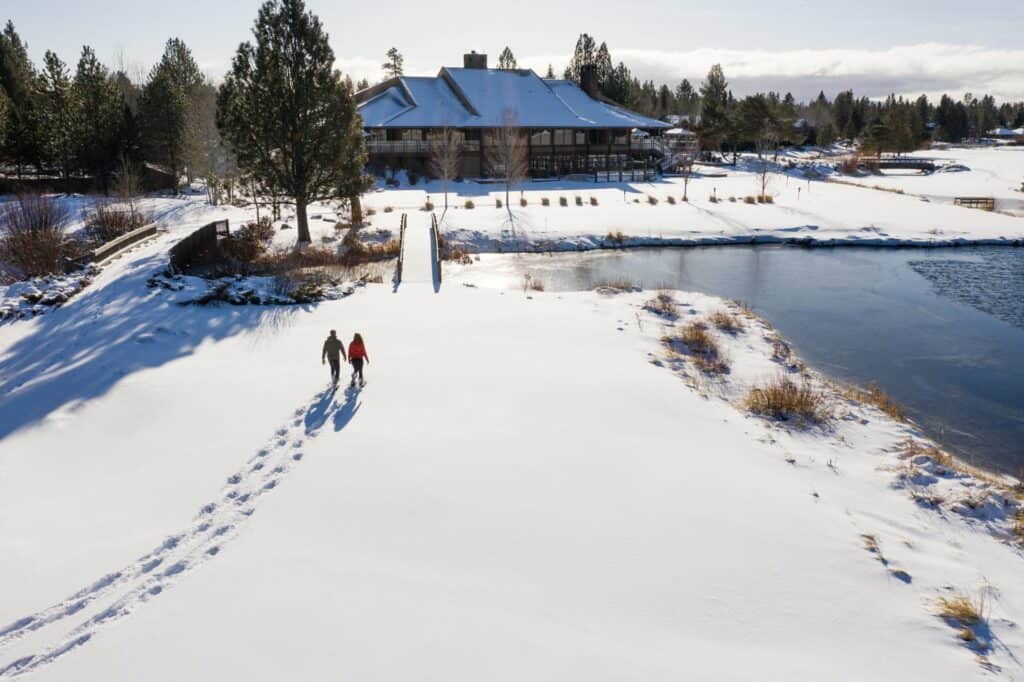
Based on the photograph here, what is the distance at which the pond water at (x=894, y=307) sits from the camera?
45.2 ft

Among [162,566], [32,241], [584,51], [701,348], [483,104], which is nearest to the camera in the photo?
[162,566]

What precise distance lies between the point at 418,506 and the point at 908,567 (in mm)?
6061

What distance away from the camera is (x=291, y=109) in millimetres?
25875

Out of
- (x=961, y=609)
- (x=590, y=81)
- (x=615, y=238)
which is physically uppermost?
(x=590, y=81)

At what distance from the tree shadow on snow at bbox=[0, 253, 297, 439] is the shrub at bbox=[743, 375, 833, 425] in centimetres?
1157

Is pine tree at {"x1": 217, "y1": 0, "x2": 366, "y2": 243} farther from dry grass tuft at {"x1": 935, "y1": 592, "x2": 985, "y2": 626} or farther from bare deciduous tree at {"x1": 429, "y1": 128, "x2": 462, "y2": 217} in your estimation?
dry grass tuft at {"x1": 935, "y1": 592, "x2": 985, "y2": 626}

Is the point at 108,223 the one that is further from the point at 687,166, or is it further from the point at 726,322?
the point at 687,166

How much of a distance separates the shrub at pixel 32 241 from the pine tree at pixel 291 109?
7068 mm

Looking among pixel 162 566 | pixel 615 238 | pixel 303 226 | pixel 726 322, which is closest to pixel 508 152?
pixel 615 238

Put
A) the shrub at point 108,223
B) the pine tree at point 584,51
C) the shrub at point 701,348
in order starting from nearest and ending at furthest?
the shrub at point 701,348, the shrub at point 108,223, the pine tree at point 584,51

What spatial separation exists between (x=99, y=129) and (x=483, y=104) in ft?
95.2

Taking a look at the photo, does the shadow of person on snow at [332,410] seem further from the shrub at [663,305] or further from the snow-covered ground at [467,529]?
the shrub at [663,305]

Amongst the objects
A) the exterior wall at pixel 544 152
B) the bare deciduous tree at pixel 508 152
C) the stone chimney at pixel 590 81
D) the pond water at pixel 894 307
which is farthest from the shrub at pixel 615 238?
the stone chimney at pixel 590 81

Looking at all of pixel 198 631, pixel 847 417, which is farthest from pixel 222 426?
pixel 847 417
